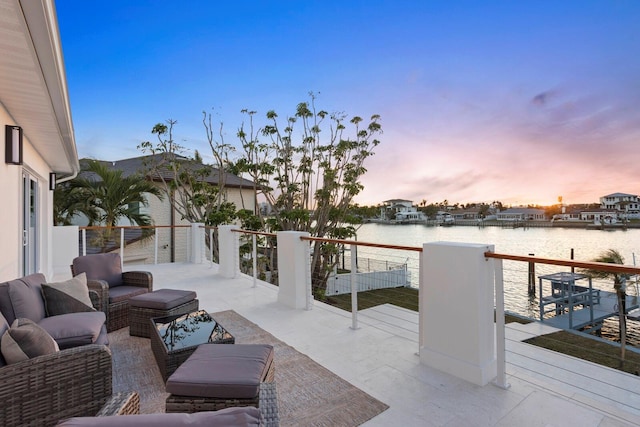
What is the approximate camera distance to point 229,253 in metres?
7.27

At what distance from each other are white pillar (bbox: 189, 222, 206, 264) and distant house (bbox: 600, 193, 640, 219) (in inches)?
593

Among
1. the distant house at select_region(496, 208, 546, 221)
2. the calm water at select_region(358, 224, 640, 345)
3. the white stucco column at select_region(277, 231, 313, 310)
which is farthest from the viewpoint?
the distant house at select_region(496, 208, 546, 221)

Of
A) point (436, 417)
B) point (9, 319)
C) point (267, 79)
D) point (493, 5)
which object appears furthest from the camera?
point (267, 79)

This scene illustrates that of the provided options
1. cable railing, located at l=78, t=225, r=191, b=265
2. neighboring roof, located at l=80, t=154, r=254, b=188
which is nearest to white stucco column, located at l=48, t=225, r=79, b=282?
cable railing, located at l=78, t=225, r=191, b=265

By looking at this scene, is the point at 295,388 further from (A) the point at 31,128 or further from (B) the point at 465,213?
(B) the point at 465,213

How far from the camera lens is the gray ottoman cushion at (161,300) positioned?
3.56 m

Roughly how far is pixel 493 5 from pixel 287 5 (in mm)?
4736

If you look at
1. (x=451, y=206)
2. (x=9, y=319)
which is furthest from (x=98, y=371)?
(x=451, y=206)

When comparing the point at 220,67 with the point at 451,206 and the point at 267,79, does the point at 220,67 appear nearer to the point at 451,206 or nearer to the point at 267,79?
the point at 267,79

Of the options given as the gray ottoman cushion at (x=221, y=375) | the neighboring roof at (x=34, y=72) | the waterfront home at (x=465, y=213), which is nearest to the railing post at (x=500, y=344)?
the gray ottoman cushion at (x=221, y=375)

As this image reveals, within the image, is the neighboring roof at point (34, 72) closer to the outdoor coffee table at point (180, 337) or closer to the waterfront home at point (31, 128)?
the waterfront home at point (31, 128)

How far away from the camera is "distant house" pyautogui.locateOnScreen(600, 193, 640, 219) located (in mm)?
12047

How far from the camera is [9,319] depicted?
7.76 feet

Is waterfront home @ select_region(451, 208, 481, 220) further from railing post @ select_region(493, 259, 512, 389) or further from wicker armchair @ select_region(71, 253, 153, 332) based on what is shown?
wicker armchair @ select_region(71, 253, 153, 332)
